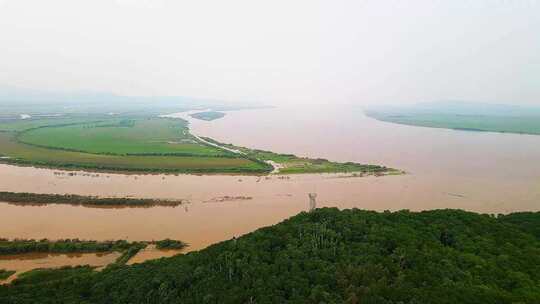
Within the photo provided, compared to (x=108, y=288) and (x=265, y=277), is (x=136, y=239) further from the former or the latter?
(x=265, y=277)

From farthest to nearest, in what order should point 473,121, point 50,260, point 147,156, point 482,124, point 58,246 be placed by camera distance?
point 473,121
point 482,124
point 147,156
point 58,246
point 50,260

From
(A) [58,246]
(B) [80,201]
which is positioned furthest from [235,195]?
(A) [58,246]

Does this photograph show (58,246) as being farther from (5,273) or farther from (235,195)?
(235,195)

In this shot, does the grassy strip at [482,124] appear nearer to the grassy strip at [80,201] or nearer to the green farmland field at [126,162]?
the green farmland field at [126,162]

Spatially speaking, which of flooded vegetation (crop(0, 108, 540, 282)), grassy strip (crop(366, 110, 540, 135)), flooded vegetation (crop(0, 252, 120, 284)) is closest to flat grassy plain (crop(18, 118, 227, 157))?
flooded vegetation (crop(0, 108, 540, 282))

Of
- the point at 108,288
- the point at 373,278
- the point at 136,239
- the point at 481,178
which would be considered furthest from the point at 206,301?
the point at 481,178

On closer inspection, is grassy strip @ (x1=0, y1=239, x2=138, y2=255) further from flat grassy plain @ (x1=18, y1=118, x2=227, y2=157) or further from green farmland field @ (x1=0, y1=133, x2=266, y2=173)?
flat grassy plain @ (x1=18, y1=118, x2=227, y2=157)
